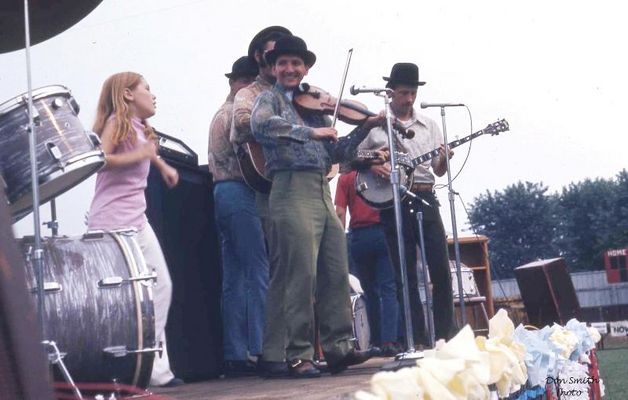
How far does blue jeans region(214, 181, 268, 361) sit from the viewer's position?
492 cm

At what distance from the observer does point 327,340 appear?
4418 millimetres

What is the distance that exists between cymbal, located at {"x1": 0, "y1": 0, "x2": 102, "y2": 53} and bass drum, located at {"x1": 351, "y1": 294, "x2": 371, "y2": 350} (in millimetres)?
4817

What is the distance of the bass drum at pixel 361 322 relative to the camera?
23.7ft

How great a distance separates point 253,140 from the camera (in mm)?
4789

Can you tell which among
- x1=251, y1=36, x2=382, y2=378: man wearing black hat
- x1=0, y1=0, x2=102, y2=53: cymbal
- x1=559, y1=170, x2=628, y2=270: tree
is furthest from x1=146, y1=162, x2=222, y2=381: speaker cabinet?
x1=559, y1=170, x2=628, y2=270: tree

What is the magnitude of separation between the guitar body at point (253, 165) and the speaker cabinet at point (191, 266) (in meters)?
0.38

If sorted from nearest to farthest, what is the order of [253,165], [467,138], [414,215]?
[253,165] → [414,215] → [467,138]

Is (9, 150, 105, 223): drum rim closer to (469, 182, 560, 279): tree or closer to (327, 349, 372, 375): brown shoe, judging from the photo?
A: (327, 349, 372, 375): brown shoe

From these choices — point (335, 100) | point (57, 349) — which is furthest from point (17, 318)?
point (335, 100)

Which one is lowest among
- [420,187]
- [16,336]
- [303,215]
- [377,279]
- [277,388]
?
[277,388]

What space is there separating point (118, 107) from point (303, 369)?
4.48ft

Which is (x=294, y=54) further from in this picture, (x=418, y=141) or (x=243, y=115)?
(x=418, y=141)

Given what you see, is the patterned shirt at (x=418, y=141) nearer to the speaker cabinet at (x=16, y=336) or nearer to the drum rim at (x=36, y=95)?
the drum rim at (x=36, y=95)

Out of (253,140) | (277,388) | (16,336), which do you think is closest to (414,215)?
(253,140)
